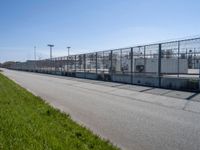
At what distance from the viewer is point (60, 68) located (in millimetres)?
53312

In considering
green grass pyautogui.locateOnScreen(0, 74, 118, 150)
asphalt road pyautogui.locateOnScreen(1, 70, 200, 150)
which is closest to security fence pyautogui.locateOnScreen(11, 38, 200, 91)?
asphalt road pyautogui.locateOnScreen(1, 70, 200, 150)

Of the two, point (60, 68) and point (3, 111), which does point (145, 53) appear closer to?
point (3, 111)

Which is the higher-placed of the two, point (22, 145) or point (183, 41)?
point (183, 41)

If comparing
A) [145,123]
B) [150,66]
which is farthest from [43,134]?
[150,66]

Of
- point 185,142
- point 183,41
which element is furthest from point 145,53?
point 185,142

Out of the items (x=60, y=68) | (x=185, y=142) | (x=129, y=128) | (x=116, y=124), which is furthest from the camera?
(x=60, y=68)

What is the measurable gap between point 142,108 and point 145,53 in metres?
13.5

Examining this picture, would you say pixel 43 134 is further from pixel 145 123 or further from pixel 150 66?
pixel 150 66

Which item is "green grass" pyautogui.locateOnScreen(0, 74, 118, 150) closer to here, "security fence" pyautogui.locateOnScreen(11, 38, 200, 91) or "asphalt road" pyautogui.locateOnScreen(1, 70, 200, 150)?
"asphalt road" pyautogui.locateOnScreen(1, 70, 200, 150)

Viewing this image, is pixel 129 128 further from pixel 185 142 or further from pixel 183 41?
pixel 183 41

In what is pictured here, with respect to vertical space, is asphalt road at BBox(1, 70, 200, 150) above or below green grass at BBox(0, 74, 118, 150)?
below

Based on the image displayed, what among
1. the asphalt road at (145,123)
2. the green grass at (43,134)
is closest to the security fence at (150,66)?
the asphalt road at (145,123)

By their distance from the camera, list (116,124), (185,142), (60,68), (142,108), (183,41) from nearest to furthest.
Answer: (185,142)
(116,124)
(142,108)
(183,41)
(60,68)

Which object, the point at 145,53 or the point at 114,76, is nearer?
the point at 145,53
